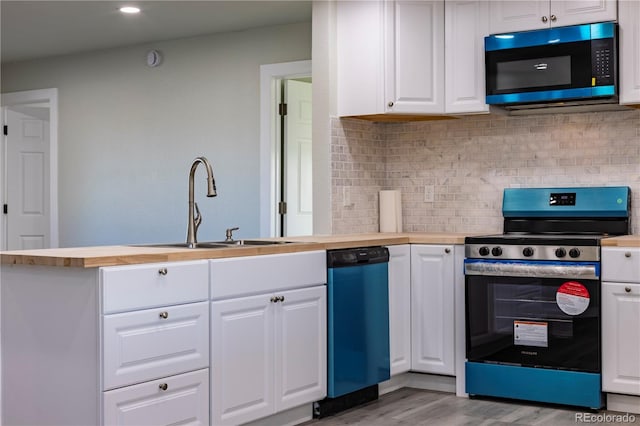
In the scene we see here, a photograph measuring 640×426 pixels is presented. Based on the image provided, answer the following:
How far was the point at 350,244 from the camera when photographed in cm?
415

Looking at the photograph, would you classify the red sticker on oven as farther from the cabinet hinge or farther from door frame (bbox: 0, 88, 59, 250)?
door frame (bbox: 0, 88, 59, 250)

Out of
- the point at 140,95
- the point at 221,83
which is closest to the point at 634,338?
the point at 221,83

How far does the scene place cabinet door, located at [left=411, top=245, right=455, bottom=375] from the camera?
14.8 feet

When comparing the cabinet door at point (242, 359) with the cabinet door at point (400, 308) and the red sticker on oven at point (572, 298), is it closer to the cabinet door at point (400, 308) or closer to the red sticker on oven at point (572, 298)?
the cabinet door at point (400, 308)

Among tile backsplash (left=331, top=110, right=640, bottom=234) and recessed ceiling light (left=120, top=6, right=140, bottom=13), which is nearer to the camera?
tile backsplash (left=331, top=110, right=640, bottom=234)

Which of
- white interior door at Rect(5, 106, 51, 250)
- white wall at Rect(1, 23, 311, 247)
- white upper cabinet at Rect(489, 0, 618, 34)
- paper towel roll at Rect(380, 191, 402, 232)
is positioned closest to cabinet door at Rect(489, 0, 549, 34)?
white upper cabinet at Rect(489, 0, 618, 34)

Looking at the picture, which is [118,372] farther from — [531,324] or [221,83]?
[221,83]

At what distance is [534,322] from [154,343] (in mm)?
2002

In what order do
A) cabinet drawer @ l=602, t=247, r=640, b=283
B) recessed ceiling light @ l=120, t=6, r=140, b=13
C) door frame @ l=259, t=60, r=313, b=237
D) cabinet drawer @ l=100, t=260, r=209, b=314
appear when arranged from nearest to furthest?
cabinet drawer @ l=100, t=260, r=209, b=314 → cabinet drawer @ l=602, t=247, r=640, b=283 → recessed ceiling light @ l=120, t=6, r=140, b=13 → door frame @ l=259, t=60, r=313, b=237

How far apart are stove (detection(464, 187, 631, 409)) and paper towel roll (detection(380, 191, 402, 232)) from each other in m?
0.89

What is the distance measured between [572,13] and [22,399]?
323 centimetres

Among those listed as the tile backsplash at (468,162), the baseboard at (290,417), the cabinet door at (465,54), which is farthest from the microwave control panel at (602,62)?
the baseboard at (290,417)

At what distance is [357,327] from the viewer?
4.16 m

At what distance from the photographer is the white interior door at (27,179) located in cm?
A: 770
